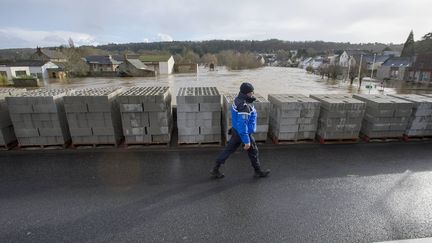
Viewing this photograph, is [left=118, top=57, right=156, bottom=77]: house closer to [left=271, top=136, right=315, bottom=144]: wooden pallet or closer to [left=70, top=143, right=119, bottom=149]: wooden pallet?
[left=70, top=143, right=119, bottom=149]: wooden pallet

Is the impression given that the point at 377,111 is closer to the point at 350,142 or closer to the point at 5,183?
the point at 350,142

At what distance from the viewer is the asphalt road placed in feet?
11.4

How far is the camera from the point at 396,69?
149 ft

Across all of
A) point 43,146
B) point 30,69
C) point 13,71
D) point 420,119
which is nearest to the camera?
point 43,146

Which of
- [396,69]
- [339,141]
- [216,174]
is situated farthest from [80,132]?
[396,69]

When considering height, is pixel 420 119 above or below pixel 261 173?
above

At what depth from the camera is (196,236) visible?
11.0 ft

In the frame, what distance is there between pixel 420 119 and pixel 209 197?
24.0 feet

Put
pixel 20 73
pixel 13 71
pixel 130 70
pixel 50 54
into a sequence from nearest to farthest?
pixel 13 71 < pixel 20 73 < pixel 130 70 < pixel 50 54

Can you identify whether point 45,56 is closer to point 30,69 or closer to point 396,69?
point 30,69

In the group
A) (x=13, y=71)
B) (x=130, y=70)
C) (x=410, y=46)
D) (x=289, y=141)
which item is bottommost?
(x=130, y=70)

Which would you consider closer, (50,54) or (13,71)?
(13,71)

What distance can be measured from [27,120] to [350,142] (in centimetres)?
959

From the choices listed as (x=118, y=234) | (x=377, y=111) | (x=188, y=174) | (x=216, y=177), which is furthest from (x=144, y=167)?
(x=377, y=111)
